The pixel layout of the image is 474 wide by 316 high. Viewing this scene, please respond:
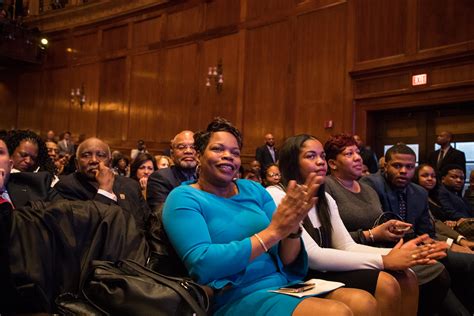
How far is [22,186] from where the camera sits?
216 cm

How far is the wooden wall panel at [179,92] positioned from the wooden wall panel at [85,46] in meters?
2.27

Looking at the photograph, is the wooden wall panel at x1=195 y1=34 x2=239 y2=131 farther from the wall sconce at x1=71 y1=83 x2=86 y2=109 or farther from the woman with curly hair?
the woman with curly hair

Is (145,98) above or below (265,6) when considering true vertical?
below

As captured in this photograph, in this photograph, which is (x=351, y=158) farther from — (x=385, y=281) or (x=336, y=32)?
(x=336, y=32)

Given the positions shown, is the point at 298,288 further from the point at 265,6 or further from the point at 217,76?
the point at 217,76

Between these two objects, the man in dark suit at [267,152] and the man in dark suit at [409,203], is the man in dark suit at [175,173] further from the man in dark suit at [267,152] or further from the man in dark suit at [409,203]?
the man in dark suit at [267,152]

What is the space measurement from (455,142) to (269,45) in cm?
324

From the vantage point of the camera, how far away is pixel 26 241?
59.2 inches

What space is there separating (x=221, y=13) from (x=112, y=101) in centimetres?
334

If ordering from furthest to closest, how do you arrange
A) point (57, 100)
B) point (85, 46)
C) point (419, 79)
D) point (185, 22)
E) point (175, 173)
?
point (57, 100), point (85, 46), point (185, 22), point (419, 79), point (175, 173)

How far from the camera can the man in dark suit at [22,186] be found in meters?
2.01

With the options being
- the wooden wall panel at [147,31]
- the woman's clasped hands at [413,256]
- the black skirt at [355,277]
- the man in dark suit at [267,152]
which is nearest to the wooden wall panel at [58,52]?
the wooden wall panel at [147,31]

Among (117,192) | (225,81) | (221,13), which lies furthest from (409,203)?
(221,13)

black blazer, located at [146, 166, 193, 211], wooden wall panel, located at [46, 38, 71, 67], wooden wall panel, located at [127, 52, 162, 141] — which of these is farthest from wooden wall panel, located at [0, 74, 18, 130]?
black blazer, located at [146, 166, 193, 211]
